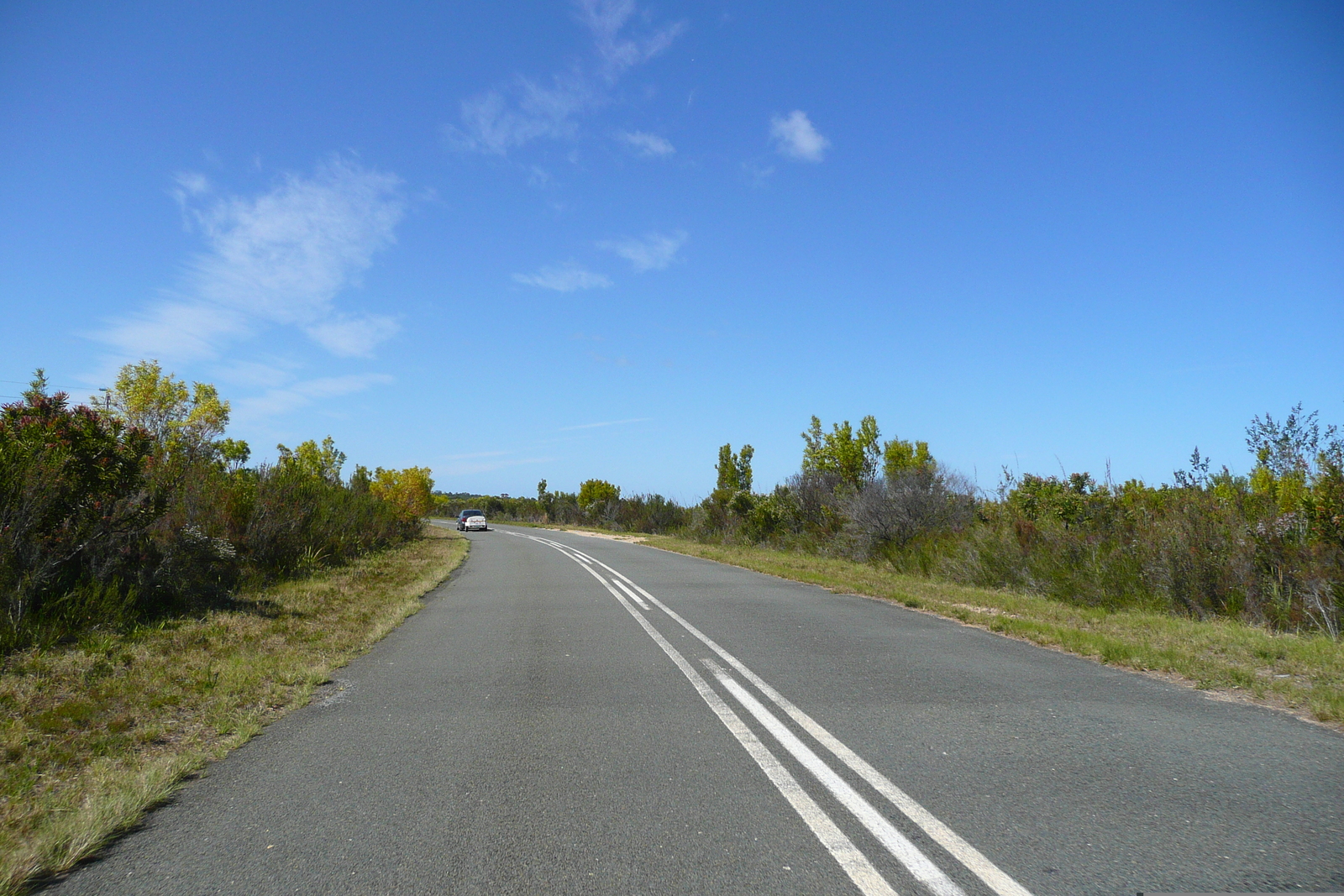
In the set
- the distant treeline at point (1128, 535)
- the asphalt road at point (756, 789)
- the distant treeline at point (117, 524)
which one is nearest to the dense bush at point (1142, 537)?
the distant treeline at point (1128, 535)

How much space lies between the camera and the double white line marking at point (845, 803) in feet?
10.9

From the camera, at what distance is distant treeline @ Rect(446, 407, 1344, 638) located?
10.8 m

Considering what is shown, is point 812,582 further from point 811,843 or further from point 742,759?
point 811,843

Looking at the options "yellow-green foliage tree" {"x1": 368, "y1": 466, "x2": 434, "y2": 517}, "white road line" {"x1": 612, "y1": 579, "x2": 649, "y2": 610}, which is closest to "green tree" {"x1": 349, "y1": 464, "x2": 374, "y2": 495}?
"yellow-green foliage tree" {"x1": 368, "y1": 466, "x2": 434, "y2": 517}

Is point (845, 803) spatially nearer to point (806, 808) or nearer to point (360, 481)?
point (806, 808)

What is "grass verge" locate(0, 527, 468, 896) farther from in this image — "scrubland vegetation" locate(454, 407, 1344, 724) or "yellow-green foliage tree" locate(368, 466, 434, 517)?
"yellow-green foliage tree" locate(368, 466, 434, 517)

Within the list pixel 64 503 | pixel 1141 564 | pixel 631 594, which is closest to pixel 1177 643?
pixel 1141 564

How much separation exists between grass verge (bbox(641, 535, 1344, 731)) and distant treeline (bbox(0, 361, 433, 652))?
11760mm

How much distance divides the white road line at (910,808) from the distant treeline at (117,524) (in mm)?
8359

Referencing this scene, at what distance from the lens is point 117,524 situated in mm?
10406

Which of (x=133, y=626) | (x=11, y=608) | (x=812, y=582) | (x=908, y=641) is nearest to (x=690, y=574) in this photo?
(x=812, y=582)

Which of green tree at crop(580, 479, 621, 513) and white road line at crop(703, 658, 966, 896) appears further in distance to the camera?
green tree at crop(580, 479, 621, 513)

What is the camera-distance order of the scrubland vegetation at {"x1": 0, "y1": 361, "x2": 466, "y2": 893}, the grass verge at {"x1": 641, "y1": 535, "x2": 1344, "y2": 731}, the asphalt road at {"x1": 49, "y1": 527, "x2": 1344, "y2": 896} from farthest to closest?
the grass verge at {"x1": 641, "y1": 535, "x2": 1344, "y2": 731} < the scrubland vegetation at {"x1": 0, "y1": 361, "x2": 466, "y2": 893} < the asphalt road at {"x1": 49, "y1": 527, "x2": 1344, "y2": 896}

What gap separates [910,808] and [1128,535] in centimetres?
1287
